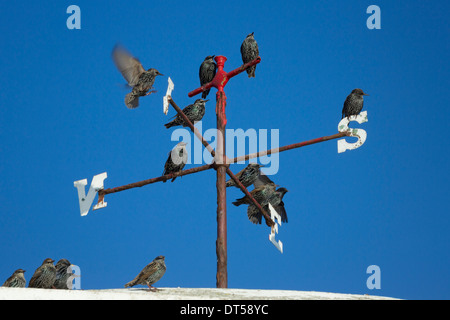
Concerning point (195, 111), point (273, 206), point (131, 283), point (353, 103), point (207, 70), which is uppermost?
point (207, 70)

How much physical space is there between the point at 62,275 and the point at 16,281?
0.78 meters

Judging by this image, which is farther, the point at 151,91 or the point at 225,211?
the point at 151,91

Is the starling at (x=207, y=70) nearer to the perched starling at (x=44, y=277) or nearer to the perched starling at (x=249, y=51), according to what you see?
the perched starling at (x=249, y=51)

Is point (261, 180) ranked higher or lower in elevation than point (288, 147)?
higher

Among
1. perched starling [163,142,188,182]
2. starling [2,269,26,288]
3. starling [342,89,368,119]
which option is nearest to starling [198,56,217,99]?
perched starling [163,142,188,182]

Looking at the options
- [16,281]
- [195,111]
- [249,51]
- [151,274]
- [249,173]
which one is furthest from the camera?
[249,51]

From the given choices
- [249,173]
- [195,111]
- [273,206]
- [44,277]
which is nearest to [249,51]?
[195,111]

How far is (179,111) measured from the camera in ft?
22.2

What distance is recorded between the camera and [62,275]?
25.8ft

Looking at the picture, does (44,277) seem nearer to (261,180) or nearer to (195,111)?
(195,111)
